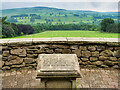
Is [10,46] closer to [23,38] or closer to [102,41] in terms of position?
[23,38]

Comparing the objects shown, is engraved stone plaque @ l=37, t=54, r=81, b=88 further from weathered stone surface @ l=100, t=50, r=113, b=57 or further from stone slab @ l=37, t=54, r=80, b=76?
weathered stone surface @ l=100, t=50, r=113, b=57

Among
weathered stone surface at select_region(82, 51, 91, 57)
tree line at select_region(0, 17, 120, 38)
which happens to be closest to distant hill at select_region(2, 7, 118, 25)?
tree line at select_region(0, 17, 120, 38)

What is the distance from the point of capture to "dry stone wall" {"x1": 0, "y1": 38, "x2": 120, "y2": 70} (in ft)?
16.4

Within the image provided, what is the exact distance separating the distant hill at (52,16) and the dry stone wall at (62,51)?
0.95 metres

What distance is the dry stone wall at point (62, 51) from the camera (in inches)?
197

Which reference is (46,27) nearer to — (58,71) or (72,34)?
(72,34)

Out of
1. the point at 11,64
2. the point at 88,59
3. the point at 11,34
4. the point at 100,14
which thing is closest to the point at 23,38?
the point at 11,34

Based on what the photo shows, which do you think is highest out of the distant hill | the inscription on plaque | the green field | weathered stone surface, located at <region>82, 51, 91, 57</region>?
the distant hill

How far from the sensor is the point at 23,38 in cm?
536

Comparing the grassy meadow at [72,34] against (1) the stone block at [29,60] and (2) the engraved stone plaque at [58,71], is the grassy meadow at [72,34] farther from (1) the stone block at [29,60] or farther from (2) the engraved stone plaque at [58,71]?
(2) the engraved stone plaque at [58,71]

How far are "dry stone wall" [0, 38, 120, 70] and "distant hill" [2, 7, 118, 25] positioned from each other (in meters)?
0.95

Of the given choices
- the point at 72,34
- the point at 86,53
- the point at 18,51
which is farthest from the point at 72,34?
the point at 18,51

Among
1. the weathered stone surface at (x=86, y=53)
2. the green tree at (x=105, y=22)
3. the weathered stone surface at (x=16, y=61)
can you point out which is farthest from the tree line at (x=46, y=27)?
the weathered stone surface at (x=86, y=53)

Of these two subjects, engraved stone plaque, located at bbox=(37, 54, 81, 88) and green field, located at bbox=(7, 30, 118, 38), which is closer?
engraved stone plaque, located at bbox=(37, 54, 81, 88)
